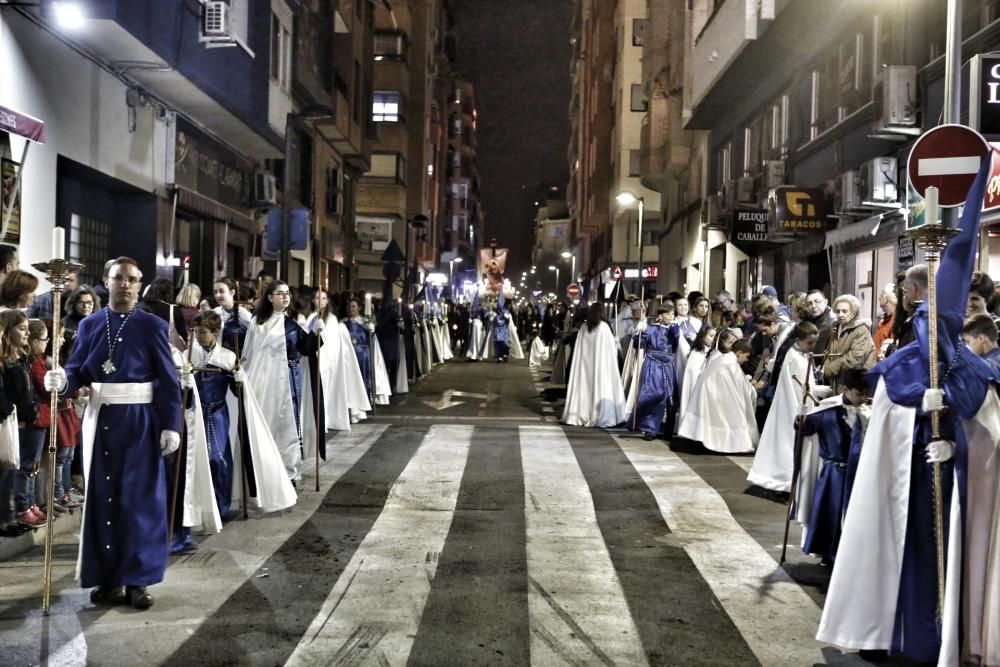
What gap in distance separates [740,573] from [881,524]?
1983mm

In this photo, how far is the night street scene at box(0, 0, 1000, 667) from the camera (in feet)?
17.4

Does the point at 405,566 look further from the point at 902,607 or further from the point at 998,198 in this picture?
the point at 998,198

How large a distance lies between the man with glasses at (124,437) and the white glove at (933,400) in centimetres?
416

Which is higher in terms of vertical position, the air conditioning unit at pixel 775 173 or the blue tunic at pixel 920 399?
the air conditioning unit at pixel 775 173

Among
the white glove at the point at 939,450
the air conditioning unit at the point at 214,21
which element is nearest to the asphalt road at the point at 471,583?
the white glove at the point at 939,450

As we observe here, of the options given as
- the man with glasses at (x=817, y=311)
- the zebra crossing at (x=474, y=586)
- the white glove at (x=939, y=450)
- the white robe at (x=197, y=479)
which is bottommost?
the zebra crossing at (x=474, y=586)

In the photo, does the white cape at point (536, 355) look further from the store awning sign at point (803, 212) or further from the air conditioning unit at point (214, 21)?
the air conditioning unit at point (214, 21)

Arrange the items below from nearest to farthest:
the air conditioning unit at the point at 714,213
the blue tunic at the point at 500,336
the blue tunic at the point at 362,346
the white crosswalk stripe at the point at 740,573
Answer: the white crosswalk stripe at the point at 740,573 → the blue tunic at the point at 362,346 → the air conditioning unit at the point at 714,213 → the blue tunic at the point at 500,336

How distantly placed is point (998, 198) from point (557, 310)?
1216 inches

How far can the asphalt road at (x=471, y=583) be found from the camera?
544 centimetres

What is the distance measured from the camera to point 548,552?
7.61 metres

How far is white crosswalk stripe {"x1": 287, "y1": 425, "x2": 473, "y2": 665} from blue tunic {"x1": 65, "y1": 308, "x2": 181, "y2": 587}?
1.15 meters

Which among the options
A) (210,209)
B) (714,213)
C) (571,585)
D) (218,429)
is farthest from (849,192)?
(571,585)

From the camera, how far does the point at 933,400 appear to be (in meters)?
4.86
